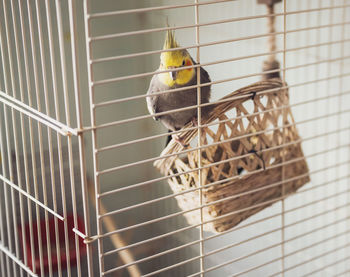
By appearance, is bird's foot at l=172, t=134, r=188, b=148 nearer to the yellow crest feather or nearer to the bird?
the bird

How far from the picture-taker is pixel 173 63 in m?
0.59

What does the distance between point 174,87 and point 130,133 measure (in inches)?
9.8

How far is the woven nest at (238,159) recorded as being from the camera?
64cm

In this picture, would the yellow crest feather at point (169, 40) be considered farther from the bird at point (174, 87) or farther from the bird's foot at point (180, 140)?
the bird's foot at point (180, 140)

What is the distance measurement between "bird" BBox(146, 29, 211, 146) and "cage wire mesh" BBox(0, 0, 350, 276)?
20mm

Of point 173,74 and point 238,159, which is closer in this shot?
point 173,74

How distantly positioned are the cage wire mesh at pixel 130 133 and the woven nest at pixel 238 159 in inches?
0.5

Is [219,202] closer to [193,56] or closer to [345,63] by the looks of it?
[193,56]

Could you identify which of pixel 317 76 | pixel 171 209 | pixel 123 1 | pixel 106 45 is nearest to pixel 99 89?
pixel 106 45

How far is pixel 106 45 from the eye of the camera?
0.95 meters

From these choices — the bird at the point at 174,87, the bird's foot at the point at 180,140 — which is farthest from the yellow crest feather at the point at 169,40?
A: the bird's foot at the point at 180,140

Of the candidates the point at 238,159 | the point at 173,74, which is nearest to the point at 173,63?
the point at 173,74

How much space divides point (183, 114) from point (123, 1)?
25 centimetres

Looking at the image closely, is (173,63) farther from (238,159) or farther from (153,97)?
(238,159)
